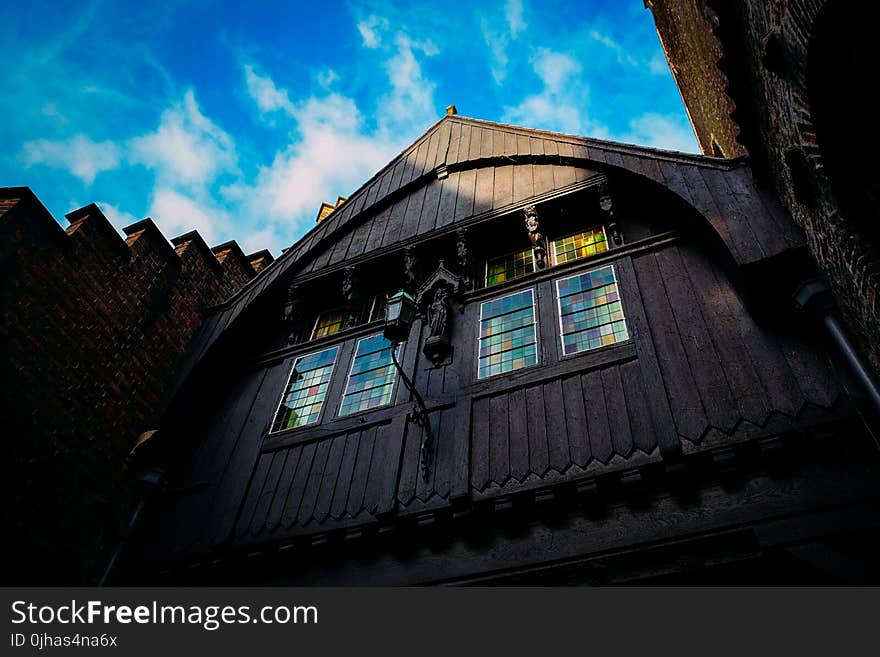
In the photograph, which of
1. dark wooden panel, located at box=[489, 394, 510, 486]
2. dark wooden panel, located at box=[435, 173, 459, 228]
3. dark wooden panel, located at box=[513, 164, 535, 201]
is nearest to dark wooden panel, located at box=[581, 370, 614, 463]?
dark wooden panel, located at box=[489, 394, 510, 486]

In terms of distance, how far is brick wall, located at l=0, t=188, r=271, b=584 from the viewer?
615cm

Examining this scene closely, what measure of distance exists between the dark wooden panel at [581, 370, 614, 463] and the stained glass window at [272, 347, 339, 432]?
10.7 ft

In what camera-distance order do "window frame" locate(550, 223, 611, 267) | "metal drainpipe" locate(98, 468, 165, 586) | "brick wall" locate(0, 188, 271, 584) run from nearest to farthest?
1. "brick wall" locate(0, 188, 271, 584)
2. "metal drainpipe" locate(98, 468, 165, 586)
3. "window frame" locate(550, 223, 611, 267)

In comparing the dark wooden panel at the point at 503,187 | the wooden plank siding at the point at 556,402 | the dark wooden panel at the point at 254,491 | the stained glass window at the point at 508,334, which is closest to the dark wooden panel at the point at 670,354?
the wooden plank siding at the point at 556,402

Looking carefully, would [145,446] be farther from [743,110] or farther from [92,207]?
[743,110]

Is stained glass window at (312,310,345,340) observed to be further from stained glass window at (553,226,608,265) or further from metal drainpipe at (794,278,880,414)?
metal drainpipe at (794,278,880,414)

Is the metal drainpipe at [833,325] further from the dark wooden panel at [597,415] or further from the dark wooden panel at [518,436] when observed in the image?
the dark wooden panel at [518,436]

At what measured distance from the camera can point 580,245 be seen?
754 cm

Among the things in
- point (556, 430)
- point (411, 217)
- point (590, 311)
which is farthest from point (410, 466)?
point (411, 217)

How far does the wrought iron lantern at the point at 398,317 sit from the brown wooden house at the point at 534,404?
17cm

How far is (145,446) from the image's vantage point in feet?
23.0
